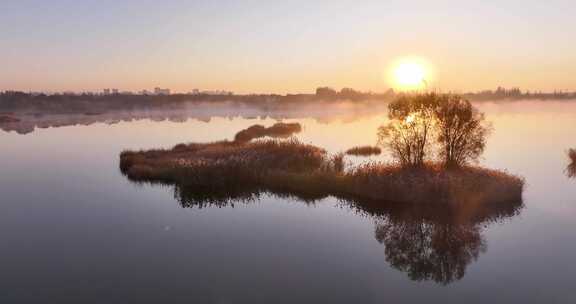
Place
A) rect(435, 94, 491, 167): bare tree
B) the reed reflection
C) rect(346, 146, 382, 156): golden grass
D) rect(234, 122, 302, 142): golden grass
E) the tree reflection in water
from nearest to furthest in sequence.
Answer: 1. the tree reflection in water
2. rect(435, 94, 491, 167): bare tree
3. the reed reflection
4. rect(346, 146, 382, 156): golden grass
5. rect(234, 122, 302, 142): golden grass

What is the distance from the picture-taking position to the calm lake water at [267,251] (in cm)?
1537

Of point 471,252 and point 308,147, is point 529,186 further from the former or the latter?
point 308,147

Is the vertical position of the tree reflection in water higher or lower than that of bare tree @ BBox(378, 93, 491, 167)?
lower

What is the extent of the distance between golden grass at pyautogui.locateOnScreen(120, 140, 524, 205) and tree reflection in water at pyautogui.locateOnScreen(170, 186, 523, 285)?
1.87 ft

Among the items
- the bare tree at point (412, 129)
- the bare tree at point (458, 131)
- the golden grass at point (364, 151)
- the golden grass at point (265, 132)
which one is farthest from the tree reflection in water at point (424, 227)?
the golden grass at point (265, 132)

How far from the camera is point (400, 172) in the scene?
29.8 metres

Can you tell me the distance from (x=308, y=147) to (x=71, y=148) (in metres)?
37.5

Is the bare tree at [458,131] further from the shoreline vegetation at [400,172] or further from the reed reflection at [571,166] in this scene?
the reed reflection at [571,166]

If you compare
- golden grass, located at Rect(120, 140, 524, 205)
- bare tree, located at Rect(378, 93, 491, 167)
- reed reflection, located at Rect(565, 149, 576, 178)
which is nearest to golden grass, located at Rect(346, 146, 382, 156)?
golden grass, located at Rect(120, 140, 524, 205)

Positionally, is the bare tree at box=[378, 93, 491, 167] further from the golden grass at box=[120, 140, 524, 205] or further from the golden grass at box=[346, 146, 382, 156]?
the golden grass at box=[346, 146, 382, 156]

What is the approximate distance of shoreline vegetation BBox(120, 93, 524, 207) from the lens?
90.2 feet

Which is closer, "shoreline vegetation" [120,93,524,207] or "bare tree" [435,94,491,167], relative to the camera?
"shoreline vegetation" [120,93,524,207]

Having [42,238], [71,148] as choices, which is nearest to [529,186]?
[42,238]

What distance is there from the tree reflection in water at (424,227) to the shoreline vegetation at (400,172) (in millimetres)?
384
